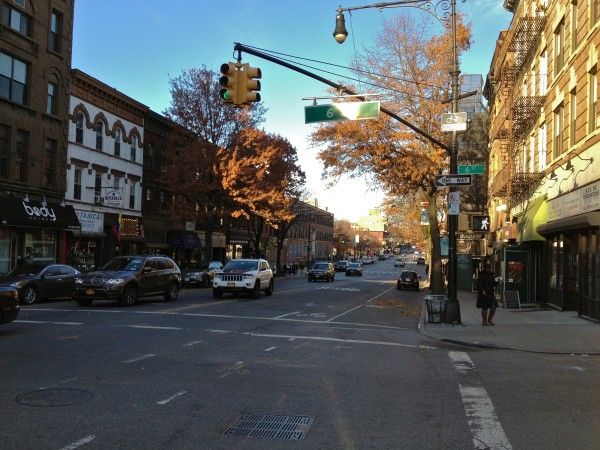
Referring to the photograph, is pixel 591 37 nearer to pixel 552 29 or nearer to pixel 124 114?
pixel 552 29

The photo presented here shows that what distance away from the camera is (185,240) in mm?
46219

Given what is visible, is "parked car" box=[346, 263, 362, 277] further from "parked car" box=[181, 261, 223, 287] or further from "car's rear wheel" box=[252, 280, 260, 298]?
"car's rear wheel" box=[252, 280, 260, 298]

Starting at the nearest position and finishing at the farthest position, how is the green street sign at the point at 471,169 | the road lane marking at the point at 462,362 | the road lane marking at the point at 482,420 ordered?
the road lane marking at the point at 482,420
the road lane marking at the point at 462,362
the green street sign at the point at 471,169

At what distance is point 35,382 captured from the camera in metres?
7.72

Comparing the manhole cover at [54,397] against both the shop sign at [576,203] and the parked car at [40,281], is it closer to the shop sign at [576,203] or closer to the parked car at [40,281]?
the parked car at [40,281]

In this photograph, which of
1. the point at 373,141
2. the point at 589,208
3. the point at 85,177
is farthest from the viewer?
the point at 85,177

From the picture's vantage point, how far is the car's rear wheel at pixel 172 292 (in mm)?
22078

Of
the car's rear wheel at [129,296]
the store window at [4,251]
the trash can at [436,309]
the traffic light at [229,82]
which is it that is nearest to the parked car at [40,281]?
the car's rear wheel at [129,296]

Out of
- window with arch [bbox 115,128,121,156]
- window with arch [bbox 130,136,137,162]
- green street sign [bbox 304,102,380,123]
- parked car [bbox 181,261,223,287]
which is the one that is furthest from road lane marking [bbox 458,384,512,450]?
window with arch [bbox 130,136,137,162]

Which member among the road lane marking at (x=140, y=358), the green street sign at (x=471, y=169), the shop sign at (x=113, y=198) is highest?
the shop sign at (x=113, y=198)

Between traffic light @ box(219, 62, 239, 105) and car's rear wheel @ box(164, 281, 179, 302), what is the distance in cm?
1070

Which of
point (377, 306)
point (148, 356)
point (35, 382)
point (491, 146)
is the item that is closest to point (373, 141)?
point (377, 306)

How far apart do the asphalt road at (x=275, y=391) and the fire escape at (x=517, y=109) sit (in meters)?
13.4

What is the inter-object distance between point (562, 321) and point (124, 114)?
30767 mm
